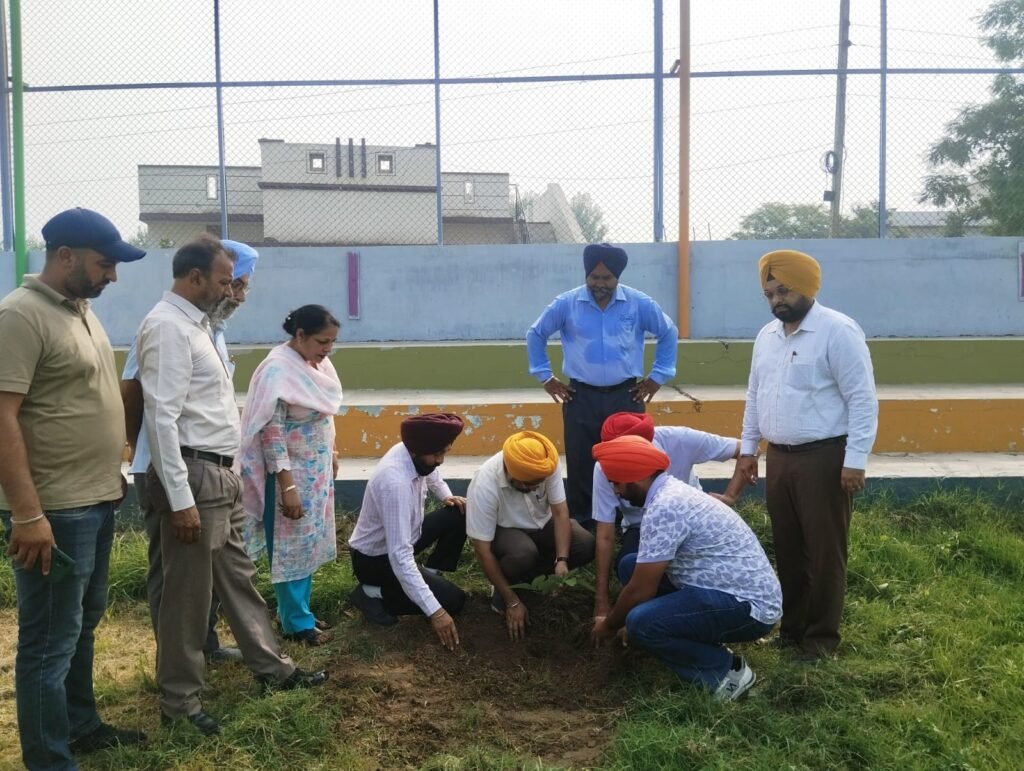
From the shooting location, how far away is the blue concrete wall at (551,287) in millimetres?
8766

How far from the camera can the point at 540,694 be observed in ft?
11.6

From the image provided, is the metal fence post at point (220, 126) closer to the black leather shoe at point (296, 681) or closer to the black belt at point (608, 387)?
the black belt at point (608, 387)

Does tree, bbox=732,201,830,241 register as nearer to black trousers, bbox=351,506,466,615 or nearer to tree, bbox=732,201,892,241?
tree, bbox=732,201,892,241

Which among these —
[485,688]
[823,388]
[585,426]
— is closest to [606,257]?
[585,426]

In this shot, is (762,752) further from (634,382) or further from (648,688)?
(634,382)

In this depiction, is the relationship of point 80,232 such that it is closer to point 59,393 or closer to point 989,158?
Answer: point 59,393

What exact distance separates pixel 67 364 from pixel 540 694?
7.00ft

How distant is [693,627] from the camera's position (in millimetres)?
3289

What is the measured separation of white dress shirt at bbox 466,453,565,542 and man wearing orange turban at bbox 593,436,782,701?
0.78 m

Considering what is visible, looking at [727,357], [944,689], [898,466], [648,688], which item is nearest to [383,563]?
[648,688]

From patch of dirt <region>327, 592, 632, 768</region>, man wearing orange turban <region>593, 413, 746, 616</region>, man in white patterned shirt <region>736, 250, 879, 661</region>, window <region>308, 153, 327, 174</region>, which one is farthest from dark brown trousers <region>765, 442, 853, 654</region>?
window <region>308, 153, 327, 174</region>

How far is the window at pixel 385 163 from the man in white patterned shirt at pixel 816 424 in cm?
660

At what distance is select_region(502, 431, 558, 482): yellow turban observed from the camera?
3.79 meters

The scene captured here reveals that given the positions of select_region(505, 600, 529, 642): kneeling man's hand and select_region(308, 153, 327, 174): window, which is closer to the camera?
select_region(505, 600, 529, 642): kneeling man's hand
